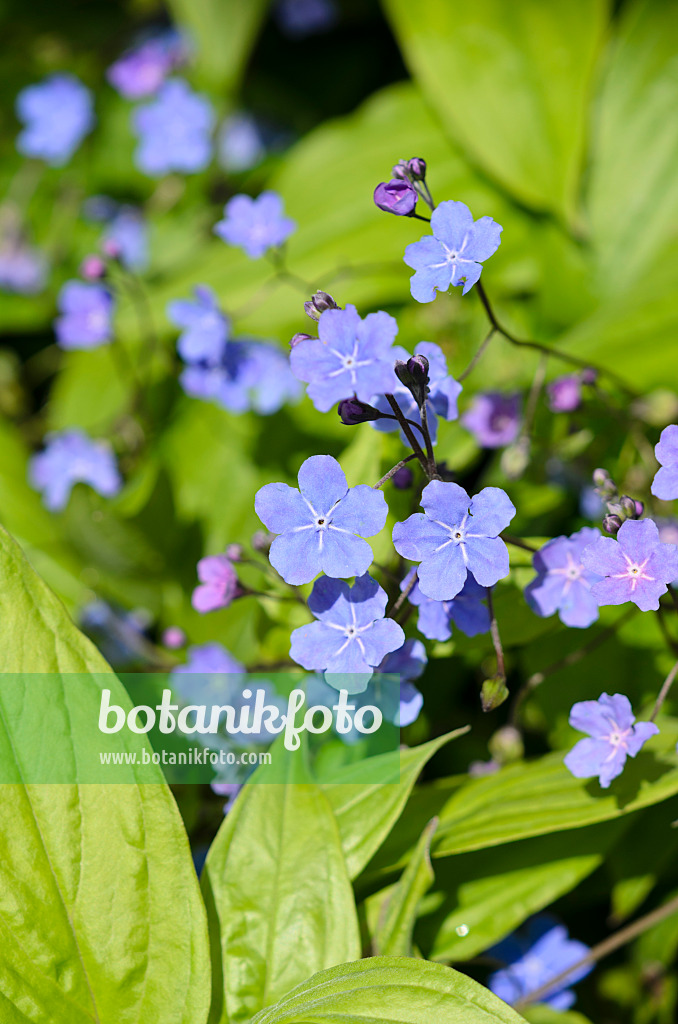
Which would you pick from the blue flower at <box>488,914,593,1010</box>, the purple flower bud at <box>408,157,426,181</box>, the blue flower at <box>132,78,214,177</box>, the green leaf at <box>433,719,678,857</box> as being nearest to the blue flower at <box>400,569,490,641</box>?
the green leaf at <box>433,719,678,857</box>

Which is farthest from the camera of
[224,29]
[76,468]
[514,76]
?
[224,29]

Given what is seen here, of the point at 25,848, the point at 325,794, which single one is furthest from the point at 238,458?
the point at 25,848

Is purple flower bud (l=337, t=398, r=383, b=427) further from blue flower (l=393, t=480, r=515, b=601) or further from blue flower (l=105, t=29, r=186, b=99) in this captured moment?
blue flower (l=105, t=29, r=186, b=99)

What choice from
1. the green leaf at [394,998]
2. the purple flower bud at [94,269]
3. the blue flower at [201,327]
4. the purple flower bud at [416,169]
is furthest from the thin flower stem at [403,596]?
the purple flower bud at [94,269]

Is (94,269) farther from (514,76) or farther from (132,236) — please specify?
(514,76)

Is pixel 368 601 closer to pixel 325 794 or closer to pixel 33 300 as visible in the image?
pixel 325 794

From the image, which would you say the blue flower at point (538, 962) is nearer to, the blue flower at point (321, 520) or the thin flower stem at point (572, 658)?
the thin flower stem at point (572, 658)

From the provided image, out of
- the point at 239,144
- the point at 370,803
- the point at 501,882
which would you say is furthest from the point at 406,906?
the point at 239,144
